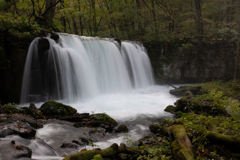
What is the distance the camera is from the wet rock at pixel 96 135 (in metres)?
4.91

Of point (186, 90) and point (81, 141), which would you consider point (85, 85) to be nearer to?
point (81, 141)

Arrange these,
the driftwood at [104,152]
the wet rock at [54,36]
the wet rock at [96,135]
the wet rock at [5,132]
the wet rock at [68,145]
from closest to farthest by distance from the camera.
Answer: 1. the driftwood at [104,152]
2. the wet rock at [5,132]
3. the wet rock at [68,145]
4. the wet rock at [96,135]
5. the wet rock at [54,36]

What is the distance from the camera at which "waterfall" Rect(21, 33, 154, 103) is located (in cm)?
880

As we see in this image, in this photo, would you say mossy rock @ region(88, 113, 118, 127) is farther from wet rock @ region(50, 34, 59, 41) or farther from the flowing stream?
wet rock @ region(50, 34, 59, 41)

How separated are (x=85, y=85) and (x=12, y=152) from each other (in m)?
7.84

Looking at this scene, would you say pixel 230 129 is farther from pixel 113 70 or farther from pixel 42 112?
pixel 113 70

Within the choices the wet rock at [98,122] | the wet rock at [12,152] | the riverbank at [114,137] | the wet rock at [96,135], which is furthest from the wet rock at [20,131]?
the wet rock at [98,122]

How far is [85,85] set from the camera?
10594 millimetres

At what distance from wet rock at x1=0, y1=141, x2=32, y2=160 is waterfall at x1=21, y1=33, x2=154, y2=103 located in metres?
6.15

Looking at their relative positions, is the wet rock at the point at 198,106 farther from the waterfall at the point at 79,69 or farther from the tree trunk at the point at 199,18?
the tree trunk at the point at 199,18

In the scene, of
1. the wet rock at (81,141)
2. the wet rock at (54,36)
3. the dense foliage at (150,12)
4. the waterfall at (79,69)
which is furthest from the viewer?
the dense foliage at (150,12)

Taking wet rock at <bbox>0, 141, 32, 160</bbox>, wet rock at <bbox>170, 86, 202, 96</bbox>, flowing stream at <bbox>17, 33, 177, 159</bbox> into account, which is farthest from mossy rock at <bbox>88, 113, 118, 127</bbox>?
wet rock at <bbox>170, 86, 202, 96</bbox>

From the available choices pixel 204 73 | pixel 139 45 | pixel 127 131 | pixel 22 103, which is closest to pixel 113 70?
pixel 139 45

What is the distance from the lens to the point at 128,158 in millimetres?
3645
